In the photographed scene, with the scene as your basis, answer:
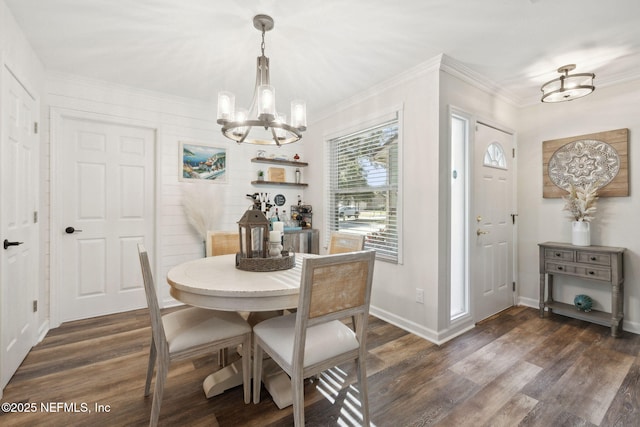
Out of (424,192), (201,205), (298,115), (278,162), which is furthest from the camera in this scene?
(278,162)

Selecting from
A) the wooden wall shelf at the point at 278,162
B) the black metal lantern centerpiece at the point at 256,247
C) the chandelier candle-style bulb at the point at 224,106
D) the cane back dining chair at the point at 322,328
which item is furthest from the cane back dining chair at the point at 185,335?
the wooden wall shelf at the point at 278,162

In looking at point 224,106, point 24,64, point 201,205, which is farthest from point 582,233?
point 24,64

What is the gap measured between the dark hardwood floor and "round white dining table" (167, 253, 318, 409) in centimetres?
8

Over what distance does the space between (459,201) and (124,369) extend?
3.23 meters

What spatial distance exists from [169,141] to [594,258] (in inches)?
185

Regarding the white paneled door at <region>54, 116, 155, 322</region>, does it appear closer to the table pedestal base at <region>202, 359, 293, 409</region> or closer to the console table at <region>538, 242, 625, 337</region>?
the table pedestal base at <region>202, 359, 293, 409</region>

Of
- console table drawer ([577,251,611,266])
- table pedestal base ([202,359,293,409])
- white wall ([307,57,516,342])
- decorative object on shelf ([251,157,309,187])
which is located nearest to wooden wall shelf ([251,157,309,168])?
decorative object on shelf ([251,157,309,187])

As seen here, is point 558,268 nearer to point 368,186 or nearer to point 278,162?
point 368,186

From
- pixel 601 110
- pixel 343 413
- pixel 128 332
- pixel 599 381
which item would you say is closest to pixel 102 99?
pixel 128 332

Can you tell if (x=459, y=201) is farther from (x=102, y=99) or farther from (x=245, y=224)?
(x=102, y=99)

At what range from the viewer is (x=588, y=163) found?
2977 millimetres

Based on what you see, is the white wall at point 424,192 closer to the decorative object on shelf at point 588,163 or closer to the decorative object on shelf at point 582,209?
the decorative object on shelf at point 588,163

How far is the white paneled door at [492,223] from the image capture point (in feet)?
9.71

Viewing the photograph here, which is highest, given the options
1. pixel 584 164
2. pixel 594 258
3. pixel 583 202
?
pixel 584 164
